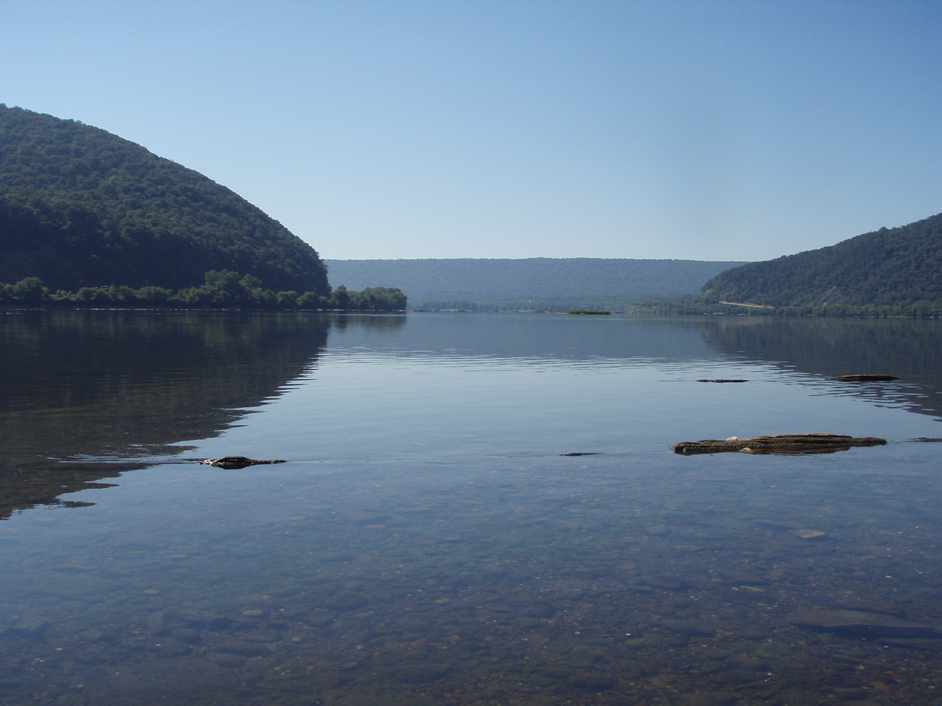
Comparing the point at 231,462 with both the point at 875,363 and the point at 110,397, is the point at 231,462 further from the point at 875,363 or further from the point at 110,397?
the point at 875,363

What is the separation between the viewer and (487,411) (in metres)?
47.3

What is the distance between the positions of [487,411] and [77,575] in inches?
1219

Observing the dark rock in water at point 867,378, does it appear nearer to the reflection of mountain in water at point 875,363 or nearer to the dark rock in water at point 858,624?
the reflection of mountain in water at point 875,363

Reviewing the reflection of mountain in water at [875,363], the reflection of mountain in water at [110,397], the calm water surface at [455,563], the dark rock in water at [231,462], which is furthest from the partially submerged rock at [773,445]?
the reflection of mountain in water at [110,397]

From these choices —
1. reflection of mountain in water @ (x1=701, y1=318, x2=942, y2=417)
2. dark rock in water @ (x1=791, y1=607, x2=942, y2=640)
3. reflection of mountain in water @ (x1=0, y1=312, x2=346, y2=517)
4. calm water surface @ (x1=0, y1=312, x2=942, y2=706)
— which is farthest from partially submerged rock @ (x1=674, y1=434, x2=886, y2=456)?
reflection of mountain in water @ (x1=0, y1=312, x2=346, y2=517)

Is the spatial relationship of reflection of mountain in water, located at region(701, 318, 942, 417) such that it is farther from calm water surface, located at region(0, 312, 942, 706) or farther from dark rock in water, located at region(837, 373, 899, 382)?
calm water surface, located at region(0, 312, 942, 706)

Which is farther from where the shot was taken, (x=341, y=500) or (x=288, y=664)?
(x=341, y=500)

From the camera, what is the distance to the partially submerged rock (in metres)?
33.7

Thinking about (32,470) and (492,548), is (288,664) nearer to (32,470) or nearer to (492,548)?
(492,548)

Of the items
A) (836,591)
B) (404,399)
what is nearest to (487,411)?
(404,399)

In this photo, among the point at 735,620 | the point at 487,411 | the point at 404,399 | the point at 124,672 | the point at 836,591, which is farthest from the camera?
the point at 404,399

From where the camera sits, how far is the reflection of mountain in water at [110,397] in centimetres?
2912

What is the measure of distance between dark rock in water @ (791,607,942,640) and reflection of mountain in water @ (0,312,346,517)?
19.8 metres

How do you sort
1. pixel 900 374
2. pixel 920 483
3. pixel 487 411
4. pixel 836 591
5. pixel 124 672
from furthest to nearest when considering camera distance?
pixel 900 374 → pixel 487 411 → pixel 920 483 → pixel 836 591 → pixel 124 672
